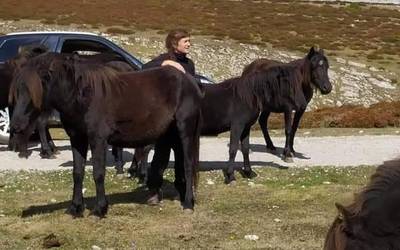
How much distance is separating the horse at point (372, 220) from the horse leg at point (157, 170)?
7075 millimetres

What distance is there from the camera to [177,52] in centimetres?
949

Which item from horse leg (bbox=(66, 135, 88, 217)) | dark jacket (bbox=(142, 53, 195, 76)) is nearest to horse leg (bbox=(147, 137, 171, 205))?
horse leg (bbox=(66, 135, 88, 217))

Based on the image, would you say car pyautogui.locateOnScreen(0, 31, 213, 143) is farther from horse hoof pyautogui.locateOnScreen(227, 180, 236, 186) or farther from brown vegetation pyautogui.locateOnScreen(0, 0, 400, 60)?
brown vegetation pyautogui.locateOnScreen(0, 0, 400, 60)

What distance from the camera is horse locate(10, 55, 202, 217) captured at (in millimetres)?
7781

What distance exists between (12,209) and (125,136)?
65.6 inches

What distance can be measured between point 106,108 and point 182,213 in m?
1.52

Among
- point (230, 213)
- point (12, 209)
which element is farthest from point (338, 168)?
point (12, 209)

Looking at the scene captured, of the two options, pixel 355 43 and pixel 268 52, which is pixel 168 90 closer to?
pixel 268 52

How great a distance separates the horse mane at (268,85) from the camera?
10.9m

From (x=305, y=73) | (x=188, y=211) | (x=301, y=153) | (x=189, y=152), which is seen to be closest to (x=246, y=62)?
(x=301, y=153)

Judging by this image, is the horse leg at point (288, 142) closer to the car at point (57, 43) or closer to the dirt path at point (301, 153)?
the dirt path at point (301, 153)

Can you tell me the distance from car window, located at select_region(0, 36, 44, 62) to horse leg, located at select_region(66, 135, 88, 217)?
6.79 m

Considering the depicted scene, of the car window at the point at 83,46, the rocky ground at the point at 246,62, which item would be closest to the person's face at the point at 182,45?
the car window at the point at 83,46

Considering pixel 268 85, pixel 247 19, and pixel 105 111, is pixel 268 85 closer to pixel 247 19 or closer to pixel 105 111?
pixel 105 111
